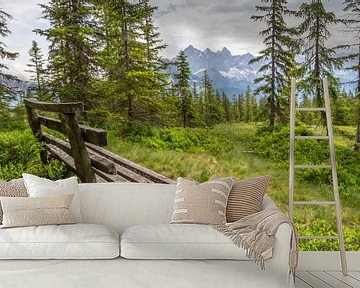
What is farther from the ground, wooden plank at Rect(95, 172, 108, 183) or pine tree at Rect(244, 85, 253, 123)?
pine tree at Rect(244, 85, 253, 123)

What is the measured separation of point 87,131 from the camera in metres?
4.30

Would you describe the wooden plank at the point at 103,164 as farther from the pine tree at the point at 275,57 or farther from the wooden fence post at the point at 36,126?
the pine tree at the point at 275,57

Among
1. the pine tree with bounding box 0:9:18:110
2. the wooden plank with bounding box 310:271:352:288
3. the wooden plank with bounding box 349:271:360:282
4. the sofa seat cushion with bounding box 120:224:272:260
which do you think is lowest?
the wooden plank with bounding box 349:271:360:282

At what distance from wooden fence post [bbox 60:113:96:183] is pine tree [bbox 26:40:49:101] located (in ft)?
1.41

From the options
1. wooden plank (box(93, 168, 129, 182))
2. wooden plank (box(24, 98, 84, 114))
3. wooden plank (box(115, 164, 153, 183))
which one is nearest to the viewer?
wooden plank (box(24, 98, 84, 114))

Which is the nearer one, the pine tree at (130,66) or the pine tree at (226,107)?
the pine tree at (130,66)

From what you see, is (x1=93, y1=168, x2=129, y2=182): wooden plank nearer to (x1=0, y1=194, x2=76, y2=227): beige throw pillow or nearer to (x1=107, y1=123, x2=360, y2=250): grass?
(x1=107, y1=123, x2=360, y2=250): grass

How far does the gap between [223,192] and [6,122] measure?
2.41m

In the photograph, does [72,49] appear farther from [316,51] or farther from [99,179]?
[316,51]

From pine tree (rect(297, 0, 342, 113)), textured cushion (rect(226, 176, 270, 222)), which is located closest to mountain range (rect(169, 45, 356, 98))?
pine tree (rect(297, 0, 342, 113))

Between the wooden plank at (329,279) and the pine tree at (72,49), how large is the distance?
2.63 meters

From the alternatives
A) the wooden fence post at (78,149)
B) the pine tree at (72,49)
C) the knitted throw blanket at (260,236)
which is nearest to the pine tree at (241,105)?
the pine tree at (72,49)

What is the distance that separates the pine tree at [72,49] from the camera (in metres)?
4.55

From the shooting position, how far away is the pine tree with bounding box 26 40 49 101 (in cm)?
457
